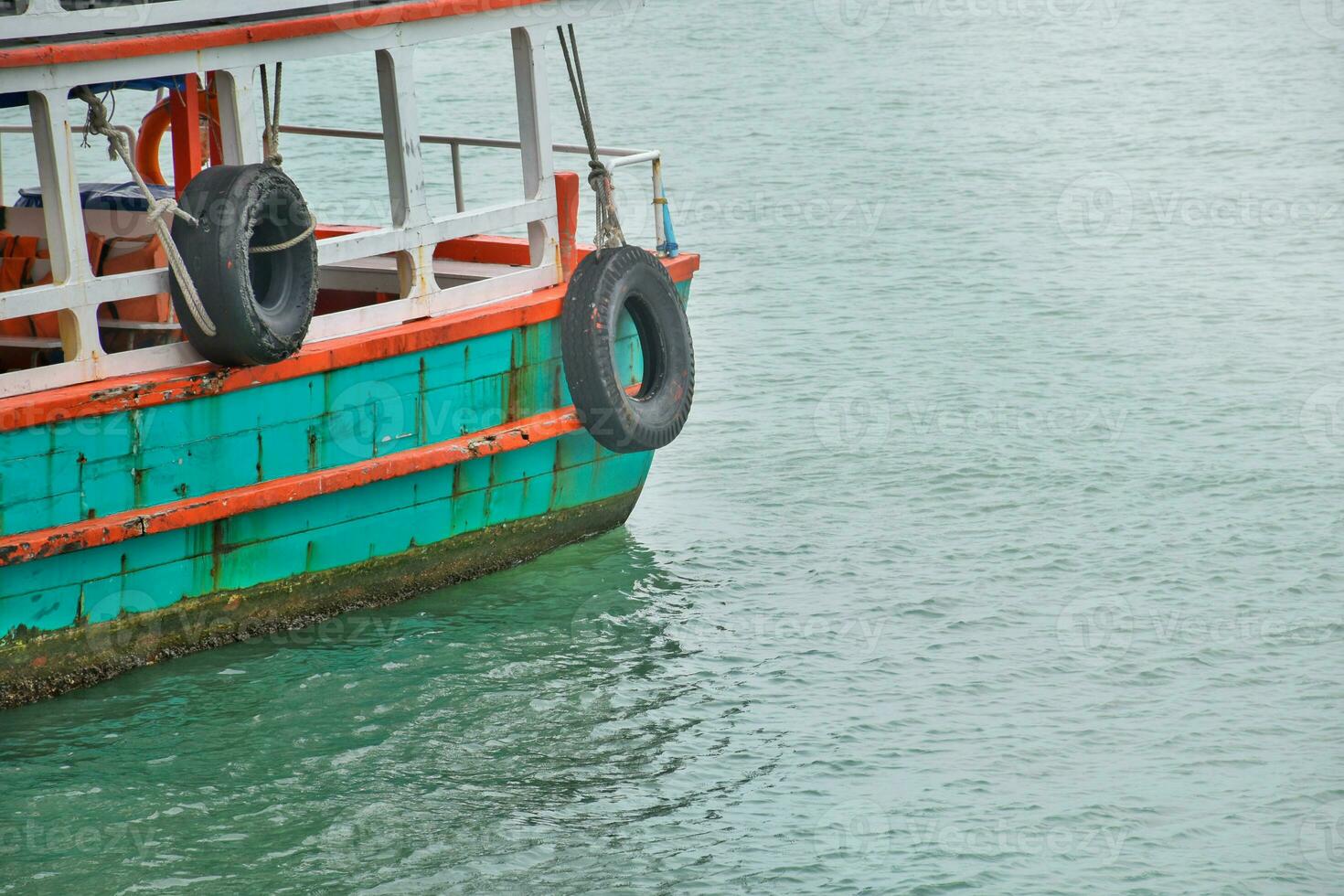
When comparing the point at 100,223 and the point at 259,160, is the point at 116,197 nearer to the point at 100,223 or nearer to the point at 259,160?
the point at 100,223

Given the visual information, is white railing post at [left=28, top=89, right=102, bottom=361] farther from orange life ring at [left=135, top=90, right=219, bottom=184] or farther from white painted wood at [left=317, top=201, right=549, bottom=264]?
orange life ring at [left=135, top=90, right=219, bottom=184]

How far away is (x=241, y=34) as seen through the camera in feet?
25.0

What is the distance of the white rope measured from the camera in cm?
732

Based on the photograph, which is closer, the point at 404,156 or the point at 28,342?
the point at 28,342

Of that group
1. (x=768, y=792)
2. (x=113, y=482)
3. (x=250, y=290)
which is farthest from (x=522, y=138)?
(x=768, y=792)

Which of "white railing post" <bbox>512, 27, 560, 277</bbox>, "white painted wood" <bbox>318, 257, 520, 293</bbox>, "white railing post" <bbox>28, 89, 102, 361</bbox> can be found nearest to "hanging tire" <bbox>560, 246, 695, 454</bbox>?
"white railing post" <bbox>512, 27, 560, 277</bbox>

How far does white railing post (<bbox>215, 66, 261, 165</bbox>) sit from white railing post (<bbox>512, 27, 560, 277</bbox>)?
1457 mm

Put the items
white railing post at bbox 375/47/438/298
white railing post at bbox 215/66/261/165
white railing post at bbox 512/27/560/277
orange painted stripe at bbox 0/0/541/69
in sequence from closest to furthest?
orange painted stripe at bbox 0/0/541/69, white railing post at bbox 215/66/261/165, white railing post at bbox 375/47/438/298, white railing post at bbox 512/27/560/277

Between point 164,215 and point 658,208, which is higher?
point 164,215

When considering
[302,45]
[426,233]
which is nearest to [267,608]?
[426,233]

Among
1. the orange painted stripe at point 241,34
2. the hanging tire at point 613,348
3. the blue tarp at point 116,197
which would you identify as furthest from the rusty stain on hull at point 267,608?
the orange painted stripe at point 241,34

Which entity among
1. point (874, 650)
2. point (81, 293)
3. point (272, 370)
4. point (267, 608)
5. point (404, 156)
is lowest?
point (874, 650)

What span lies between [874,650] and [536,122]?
301cm

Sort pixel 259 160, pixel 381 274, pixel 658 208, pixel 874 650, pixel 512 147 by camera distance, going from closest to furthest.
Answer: pixel 259 160 < pixel 874 650 < pixel 381 274 < pixel 512 147 < pixel 658 208
